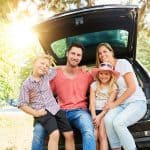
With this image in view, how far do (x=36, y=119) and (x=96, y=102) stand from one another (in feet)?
2.38

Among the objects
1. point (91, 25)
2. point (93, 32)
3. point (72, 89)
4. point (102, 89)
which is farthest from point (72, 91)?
point (93, 32)

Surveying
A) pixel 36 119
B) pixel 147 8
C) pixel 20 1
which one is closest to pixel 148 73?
pixel 36 119

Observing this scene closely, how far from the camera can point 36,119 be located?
17.2 feet

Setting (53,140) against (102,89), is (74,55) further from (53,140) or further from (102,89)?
(53,140)

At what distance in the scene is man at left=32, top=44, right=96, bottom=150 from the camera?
17.0 ft

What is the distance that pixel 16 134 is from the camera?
10375mm

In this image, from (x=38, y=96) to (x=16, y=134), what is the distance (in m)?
5.32

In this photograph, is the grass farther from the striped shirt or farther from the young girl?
the young girl

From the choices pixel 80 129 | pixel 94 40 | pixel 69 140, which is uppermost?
pixel 94 40

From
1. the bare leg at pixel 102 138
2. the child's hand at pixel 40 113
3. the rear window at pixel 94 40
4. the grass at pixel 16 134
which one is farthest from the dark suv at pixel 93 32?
the grass at pixel 16 134

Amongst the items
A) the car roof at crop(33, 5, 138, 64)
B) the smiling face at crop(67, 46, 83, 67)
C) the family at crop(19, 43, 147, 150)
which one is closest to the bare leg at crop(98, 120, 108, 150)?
the family at crop(19, 43, 147, 150)

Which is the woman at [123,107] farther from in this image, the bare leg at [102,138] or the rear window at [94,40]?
the rear window at [94,40]

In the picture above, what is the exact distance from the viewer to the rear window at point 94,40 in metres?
6.51

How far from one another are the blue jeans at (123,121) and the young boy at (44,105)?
46 cm
